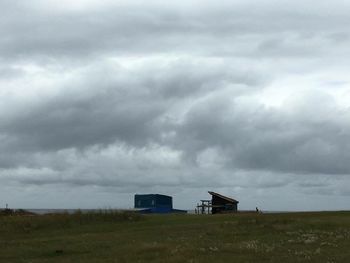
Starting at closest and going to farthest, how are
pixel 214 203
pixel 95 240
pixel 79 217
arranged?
pixel 95 240, pixel 79 217, pixel 214 203

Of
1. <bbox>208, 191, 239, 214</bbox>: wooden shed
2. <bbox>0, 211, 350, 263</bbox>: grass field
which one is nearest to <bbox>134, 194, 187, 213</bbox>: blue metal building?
<bbox>208, 191, 239, 214</bbox>: wooden shed

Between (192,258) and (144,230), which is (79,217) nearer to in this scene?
(144,230)

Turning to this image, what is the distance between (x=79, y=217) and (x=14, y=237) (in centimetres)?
1082

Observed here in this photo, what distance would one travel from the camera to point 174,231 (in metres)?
38.0

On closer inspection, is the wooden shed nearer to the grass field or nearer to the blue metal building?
the blue metal building

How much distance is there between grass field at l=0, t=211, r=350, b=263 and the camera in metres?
24.6

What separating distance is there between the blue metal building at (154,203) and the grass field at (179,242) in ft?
141

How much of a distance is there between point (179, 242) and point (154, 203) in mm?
62446

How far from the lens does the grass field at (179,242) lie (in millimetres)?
24566

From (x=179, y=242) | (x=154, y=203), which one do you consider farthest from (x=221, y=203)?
(x=179, y=242)

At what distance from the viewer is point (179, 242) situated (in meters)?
29.7

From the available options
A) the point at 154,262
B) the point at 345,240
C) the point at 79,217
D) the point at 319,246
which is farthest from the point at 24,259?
the point at 79,217

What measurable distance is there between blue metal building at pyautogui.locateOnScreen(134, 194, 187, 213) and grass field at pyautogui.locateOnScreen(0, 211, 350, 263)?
4302 centimetres

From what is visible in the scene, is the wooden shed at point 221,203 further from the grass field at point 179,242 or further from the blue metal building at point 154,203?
the grass field at point 179,242
